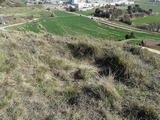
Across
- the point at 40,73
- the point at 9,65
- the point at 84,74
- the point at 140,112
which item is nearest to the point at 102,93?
the point at 140,112

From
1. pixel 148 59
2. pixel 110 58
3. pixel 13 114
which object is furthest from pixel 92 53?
pixel 13 114

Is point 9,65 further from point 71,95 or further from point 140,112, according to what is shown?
point 140,112

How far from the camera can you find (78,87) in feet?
10.4

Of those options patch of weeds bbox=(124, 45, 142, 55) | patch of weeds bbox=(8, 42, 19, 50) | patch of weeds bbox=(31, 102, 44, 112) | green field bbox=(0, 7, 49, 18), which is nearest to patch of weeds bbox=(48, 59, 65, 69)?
patch of weeds bbox=(31, 102, 44, 112)

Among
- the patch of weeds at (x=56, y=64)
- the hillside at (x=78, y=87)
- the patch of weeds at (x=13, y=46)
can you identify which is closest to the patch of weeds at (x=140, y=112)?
the hillside at (x=78, y=87)

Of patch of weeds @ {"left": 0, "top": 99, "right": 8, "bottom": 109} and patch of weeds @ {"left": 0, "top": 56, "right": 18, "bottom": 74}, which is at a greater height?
patch of weeds @ {"left": 0, "top": 56, "right": 18, "bottom": 74}

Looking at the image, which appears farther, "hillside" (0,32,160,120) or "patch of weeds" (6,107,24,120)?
"hillside" (0,32,160,120)

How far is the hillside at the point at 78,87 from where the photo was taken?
2.41 m

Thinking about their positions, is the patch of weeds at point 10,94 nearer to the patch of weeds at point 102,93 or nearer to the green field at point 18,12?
the patch of weeds at point 102,93

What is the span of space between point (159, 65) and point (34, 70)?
3.94 meters

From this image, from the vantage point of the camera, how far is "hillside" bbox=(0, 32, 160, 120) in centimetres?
241

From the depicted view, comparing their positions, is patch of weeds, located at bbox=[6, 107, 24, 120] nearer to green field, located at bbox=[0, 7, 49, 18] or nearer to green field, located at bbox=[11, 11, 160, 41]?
green field, located at bbox=[11, 11, 160, 41]

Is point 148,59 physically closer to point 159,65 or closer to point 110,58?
point 159,65

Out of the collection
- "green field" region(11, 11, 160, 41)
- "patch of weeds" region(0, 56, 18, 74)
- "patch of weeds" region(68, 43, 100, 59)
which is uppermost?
"patch of weeds" region(68, 43, 100, 59)
